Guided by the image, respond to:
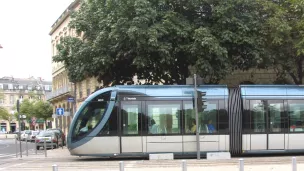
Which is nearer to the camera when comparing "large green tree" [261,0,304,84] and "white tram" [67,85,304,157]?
"white tram" [67,85,304,157]

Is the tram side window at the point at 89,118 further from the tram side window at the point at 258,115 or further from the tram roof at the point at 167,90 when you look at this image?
the tram side window at the point at 258,115

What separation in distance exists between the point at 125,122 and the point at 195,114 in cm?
280

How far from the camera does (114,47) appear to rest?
20234 millimetres

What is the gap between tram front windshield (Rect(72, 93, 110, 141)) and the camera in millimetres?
16734

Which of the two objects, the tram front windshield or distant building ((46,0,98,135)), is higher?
distant building ((46,0,98,135))

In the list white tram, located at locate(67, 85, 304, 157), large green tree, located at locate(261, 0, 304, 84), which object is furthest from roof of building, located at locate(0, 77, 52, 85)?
white tram, located at locate(67, 85, 304, 157)

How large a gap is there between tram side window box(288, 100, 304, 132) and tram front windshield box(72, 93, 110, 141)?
24.6 ft

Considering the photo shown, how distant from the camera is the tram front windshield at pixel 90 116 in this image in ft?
54.9

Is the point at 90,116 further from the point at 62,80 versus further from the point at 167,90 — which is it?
the point at 62,80

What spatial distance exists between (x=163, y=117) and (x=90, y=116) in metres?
2.92

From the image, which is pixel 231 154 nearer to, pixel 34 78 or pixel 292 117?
pixel 292 117

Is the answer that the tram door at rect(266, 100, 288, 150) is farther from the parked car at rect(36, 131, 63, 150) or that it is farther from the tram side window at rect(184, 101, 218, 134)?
the parked car at rect(36, 131, 63, 150)

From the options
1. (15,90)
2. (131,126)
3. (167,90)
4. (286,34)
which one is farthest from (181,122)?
(15,90)

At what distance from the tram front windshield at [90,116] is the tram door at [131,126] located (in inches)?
30.9
